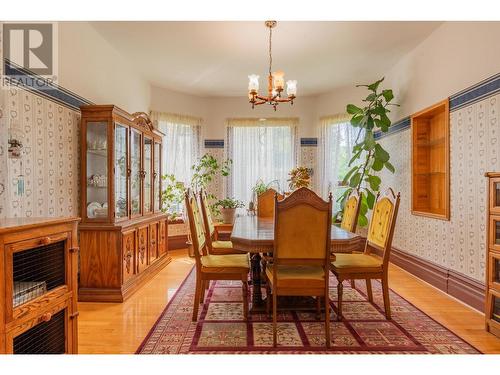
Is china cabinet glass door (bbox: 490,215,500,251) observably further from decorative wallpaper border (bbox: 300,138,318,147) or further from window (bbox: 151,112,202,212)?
window (bbox: 151,112,202,212)

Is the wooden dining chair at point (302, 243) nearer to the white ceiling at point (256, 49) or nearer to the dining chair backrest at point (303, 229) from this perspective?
the dining chair backrest at point (303, 229)

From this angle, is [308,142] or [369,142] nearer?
[369,142]

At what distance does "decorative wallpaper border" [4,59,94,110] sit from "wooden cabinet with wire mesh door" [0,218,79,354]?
4.53 ft

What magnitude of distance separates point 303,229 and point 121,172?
2148mm

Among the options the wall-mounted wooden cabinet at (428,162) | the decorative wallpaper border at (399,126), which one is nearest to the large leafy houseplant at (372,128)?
the decorative wallpaper border at (399,126)

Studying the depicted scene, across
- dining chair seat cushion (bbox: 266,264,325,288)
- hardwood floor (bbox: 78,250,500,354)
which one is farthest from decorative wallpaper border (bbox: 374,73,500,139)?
dining chair seat cushion (bbox: 266,264,325,288)

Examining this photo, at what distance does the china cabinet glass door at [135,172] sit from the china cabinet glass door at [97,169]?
0.40m

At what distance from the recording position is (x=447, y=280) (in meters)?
3.49

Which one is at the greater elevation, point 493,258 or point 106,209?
point 106,209

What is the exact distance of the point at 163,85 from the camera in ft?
18.6

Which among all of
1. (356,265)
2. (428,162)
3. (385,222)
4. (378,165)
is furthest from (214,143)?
(356,265)

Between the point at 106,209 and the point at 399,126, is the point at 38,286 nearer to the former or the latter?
the point at 106,209

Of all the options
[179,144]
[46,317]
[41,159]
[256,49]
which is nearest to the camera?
[46,317]

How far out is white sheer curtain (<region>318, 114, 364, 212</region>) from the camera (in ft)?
19.1
